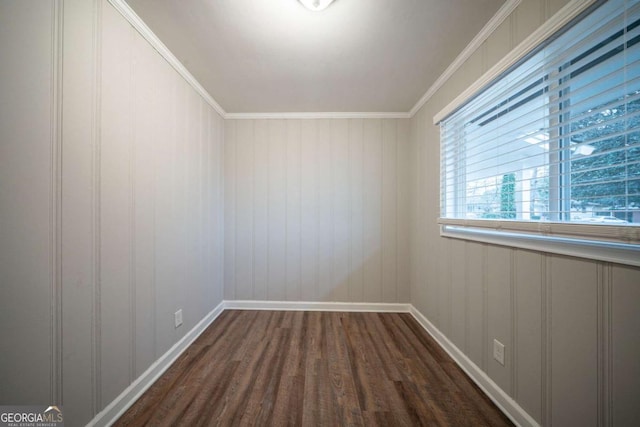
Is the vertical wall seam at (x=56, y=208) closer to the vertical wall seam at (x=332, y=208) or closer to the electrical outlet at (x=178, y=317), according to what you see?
the electrical outlet at (x=178, y=317)

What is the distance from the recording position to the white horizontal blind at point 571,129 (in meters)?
0.84

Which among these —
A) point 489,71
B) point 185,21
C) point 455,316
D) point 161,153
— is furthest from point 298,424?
point 185,21

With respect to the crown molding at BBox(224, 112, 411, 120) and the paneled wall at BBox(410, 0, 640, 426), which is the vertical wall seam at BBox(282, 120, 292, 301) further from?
the paneled wall at BBox(410, 0, 640, 426)

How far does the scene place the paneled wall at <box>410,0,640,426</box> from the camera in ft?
2.77

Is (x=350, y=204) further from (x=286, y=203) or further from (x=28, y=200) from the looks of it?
(x=28, y=200)

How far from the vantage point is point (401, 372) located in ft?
5.46

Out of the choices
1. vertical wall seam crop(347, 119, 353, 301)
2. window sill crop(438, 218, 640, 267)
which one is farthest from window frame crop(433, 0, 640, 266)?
vertical wall seam crop(347, 119, 353, 301)

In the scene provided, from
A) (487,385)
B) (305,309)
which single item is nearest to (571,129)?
(487,385)

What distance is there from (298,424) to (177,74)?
2.67 m

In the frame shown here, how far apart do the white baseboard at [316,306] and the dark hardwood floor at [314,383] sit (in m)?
0.46

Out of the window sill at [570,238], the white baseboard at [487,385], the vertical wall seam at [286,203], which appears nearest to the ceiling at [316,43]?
the vertical wall seam at [286,203]

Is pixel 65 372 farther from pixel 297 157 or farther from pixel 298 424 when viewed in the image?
pixel 297 157

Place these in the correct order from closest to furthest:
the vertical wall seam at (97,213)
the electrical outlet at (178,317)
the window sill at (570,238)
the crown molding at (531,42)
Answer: the window sill at (570,238)
the crown molding at (531,42)
the vertical wall seam at (97,213)
the electrical outlet at (178,317)

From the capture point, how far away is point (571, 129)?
40.6 inches
